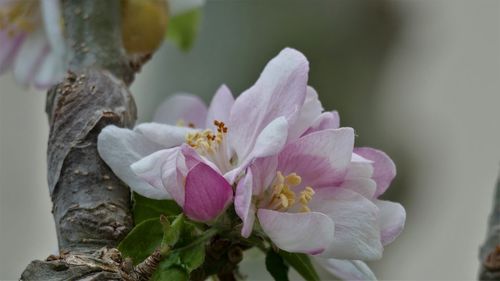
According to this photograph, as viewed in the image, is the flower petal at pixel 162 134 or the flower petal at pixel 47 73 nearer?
the flower petal at pixel 162 134

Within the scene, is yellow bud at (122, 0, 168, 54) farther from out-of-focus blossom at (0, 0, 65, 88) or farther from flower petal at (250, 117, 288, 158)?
flower petal at (250, 117, 288, 158)

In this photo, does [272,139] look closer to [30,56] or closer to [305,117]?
[305,117]

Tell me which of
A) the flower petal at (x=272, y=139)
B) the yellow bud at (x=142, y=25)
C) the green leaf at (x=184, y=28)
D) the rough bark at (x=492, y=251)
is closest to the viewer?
the flower petal at (x=272, y=139)

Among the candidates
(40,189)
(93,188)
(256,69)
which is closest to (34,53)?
(93,188)

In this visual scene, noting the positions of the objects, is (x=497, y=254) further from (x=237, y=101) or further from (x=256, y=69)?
(x=256, y=69)

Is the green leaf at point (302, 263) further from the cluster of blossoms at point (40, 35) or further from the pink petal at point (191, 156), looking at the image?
the cluster of blossoms at point (40, 35)

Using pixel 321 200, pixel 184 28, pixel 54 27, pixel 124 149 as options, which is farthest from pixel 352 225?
pixel 184 28

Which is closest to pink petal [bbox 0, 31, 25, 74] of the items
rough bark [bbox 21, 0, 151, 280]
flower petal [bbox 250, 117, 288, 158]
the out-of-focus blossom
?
the out-of-focus blossom

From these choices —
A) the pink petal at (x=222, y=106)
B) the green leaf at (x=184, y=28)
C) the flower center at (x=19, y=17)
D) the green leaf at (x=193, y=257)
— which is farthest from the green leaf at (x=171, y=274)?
the green leaf at (x=184, y=28)
